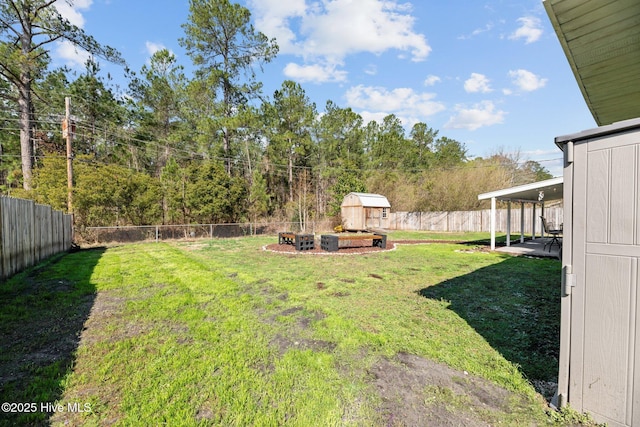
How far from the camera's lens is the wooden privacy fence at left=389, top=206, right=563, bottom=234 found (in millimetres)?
18266

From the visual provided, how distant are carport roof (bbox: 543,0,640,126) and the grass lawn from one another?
9.47ft

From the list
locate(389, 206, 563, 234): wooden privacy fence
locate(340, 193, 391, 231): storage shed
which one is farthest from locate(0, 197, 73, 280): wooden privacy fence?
locate(389, 206, 563, 234): wooden privacy fence

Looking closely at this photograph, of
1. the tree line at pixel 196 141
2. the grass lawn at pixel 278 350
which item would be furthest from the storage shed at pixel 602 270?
the tree line at pixel 196 141

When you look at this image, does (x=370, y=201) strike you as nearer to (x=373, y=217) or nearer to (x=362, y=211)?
(x=362, y=211)

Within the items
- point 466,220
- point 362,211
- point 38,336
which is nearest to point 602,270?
point 38,336

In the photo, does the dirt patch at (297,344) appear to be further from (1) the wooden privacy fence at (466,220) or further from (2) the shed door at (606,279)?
(1) the wooden privacy fence at (466,220)

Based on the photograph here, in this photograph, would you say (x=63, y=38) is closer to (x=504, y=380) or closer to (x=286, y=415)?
(x=286, y=415)

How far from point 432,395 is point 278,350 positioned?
1.47m

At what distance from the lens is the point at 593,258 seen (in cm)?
170

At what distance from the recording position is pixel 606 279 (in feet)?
5.40

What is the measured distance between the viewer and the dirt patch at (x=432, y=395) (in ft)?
6.10

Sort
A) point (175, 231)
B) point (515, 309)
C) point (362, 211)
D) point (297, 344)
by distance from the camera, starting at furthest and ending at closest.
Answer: point (362, 211)
point (175, 231)
point (515, 309)
point (297, 344)

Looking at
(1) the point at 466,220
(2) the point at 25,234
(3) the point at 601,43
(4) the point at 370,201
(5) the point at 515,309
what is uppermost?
(3) the point at 601,43

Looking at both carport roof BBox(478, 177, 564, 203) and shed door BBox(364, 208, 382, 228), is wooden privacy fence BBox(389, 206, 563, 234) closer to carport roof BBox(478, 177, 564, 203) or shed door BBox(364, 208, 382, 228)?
shed door BBox(364, 208, 382, 228)
